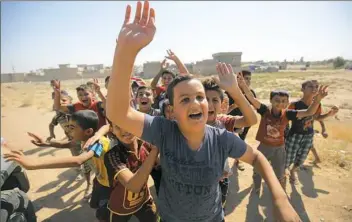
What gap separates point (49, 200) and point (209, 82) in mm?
3560

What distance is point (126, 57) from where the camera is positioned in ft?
4.52

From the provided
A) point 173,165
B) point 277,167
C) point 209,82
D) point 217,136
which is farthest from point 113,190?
point 277,167

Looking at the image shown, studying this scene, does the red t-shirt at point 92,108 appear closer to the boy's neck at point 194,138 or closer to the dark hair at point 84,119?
the dark hair at point 84,119

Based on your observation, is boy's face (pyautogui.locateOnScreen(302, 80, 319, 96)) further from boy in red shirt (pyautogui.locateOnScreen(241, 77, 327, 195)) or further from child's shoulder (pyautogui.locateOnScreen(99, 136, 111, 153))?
child's shoulder (pyautogui.locateOnScreen(99, 136, 111, 153))

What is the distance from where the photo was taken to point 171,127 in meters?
1.72

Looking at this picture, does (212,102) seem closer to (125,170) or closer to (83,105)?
(125,170)

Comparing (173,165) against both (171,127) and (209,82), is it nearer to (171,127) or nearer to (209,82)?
(171,127)

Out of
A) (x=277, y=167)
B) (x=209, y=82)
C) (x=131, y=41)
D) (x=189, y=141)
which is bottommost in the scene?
(x=277, y=167)

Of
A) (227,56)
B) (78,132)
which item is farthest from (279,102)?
(227,56)

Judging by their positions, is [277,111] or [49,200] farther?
[49,200]

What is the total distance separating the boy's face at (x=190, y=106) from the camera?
1.60 meters

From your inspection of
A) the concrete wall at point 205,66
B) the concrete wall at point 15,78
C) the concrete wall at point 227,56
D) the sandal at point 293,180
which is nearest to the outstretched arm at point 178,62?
the sandal at point 293,180

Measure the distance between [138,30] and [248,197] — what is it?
3690mm

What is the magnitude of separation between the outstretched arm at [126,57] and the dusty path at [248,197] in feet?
8.77
